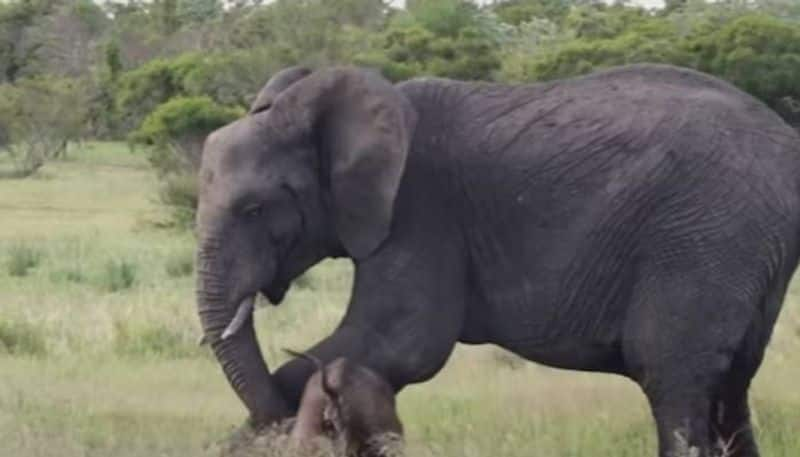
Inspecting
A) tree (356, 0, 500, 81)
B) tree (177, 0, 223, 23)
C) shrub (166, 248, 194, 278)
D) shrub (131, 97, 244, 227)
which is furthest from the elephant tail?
tree (177, 0, 223, 23)

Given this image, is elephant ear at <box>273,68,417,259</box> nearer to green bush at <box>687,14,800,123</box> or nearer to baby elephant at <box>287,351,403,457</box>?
baby elephant at <box>287,351,403,457</box>

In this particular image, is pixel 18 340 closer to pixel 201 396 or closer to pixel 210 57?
pixel 201 396

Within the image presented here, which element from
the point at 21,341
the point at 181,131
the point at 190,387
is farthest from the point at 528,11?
the point at 190,387

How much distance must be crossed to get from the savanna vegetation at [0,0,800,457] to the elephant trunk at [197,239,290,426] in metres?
0.62

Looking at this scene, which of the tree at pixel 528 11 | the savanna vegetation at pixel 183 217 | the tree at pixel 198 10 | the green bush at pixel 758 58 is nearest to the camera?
the savanna vegetation at pixel 183 217

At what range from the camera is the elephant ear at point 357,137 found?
7.53 m

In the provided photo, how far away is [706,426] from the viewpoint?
7703 millimetres

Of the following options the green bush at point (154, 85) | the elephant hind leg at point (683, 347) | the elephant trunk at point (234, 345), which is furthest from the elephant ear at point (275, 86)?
the green bush at point (154, 85)

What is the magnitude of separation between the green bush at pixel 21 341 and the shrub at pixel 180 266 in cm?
716

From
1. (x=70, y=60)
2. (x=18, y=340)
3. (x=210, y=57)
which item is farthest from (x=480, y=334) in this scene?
(x=70, y=60)

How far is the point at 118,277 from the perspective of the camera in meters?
18.7

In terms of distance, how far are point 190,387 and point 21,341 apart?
6.52 ft

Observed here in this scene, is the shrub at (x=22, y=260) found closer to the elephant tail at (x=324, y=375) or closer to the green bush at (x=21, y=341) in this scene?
the green bush at (x=21, y=341)

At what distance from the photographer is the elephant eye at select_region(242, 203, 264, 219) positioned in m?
7.50
